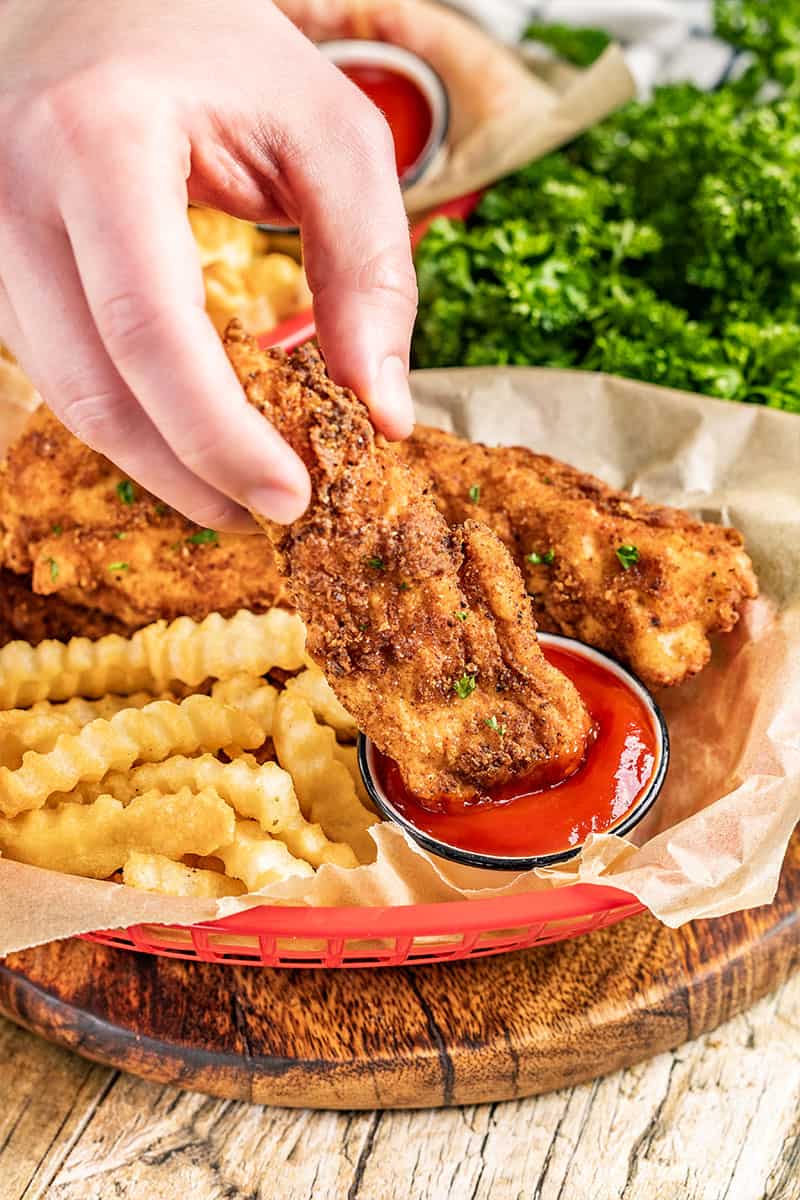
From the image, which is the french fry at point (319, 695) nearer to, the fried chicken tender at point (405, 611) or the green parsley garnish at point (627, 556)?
the fried chicken tender at point (405, 611)

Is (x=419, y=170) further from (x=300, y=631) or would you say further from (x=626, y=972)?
(x=626, y=972)

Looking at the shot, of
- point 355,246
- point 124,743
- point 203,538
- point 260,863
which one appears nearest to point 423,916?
point 260,863

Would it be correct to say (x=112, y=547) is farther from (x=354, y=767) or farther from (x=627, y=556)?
Result: (x=627, y=556)

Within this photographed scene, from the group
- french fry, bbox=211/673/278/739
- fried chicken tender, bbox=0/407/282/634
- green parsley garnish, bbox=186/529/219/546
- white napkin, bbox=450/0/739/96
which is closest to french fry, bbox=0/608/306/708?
french fry, bbox=211/673/278/739

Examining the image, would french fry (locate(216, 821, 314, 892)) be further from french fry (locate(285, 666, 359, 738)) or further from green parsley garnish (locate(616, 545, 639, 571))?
green parsley garnish (locate(616, 545, 639, 571))

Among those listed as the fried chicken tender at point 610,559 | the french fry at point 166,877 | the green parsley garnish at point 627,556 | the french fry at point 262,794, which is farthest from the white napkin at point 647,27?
the french fry at point 166,877

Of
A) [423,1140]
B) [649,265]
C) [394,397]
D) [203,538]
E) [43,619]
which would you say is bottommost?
[423,1140]

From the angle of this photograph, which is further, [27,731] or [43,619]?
[43,619]
